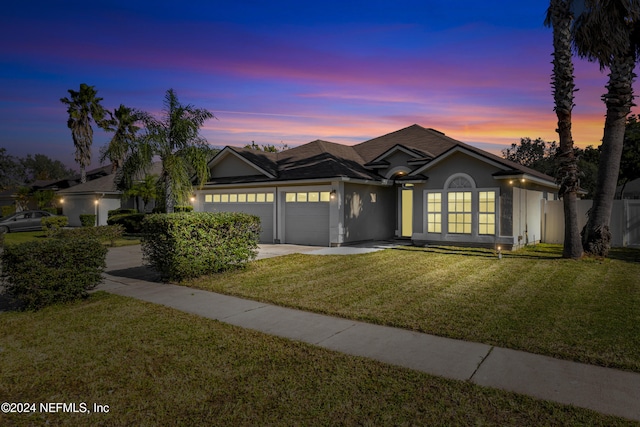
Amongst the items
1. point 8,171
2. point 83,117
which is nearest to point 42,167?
point 8,171

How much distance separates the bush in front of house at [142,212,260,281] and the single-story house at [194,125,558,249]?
654cm

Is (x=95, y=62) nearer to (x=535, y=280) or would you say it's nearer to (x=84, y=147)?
(x=535, y=280)

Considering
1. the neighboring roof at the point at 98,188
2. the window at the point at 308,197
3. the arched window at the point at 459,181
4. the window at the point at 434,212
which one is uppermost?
the neighboring roof at the point at 98,188

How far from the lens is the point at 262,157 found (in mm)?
20562

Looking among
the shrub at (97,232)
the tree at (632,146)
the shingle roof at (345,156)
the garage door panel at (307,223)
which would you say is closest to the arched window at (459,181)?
the shingle roof at (345,156)

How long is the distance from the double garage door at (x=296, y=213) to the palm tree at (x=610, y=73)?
32.0 ft

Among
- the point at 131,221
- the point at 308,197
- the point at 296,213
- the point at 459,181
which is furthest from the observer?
the point at 131,221

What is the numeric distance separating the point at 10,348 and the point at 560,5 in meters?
15.8

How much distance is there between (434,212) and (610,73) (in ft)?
25.0

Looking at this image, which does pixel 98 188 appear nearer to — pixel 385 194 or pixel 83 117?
pixel 83 117

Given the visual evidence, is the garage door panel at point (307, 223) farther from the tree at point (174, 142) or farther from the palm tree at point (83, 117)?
the palm tree at point (83, 117)

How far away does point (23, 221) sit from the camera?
25.7 meters

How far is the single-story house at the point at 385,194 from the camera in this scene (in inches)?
582

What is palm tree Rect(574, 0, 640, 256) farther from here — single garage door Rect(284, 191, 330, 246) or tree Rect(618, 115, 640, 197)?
tree Rect(618, 115, 640, 197)
